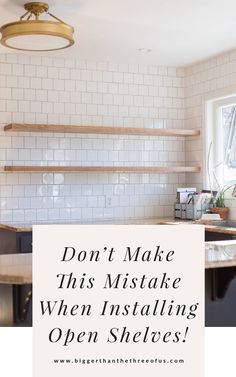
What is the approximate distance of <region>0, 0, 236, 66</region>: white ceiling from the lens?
368cm

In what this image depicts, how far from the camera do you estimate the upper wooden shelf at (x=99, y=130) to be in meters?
4.75

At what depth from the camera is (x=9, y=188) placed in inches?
197

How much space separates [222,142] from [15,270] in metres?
3.62

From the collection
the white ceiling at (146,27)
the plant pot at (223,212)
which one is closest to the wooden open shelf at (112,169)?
the plant pot at (223,212)

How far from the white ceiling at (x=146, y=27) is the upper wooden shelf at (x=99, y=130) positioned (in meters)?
0.71

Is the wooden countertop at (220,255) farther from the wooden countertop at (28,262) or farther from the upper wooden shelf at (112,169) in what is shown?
the upper wooden shelf at (112,169)

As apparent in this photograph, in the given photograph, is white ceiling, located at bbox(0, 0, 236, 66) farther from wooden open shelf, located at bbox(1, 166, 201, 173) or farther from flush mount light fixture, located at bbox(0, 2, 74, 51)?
wooden open shelf, located at bbox(1, 166, 201, 173)

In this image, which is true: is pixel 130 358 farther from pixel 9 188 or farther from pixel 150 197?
pixel 150 197

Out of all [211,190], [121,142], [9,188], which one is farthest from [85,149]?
[211,190]

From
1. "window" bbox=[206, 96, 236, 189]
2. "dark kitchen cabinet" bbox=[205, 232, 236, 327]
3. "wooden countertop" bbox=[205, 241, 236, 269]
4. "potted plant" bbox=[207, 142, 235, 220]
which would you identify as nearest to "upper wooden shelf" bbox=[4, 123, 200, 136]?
"window" bbox=[206, 96, 236, 189]

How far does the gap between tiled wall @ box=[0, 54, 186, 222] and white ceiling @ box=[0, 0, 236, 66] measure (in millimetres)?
231

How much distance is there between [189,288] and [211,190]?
15.8 feet

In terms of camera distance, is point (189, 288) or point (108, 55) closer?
point (189, 288)

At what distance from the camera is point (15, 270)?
7.29 feet
